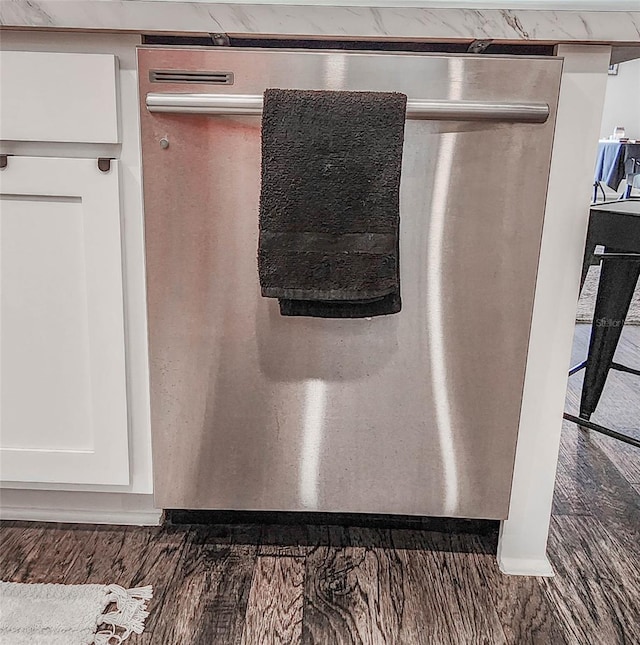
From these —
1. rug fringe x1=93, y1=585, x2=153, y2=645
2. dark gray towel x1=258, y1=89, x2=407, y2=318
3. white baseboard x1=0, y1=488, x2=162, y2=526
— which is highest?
dark gray towel x1=258, y1=89, x2=407, y2=318

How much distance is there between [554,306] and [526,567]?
487mm

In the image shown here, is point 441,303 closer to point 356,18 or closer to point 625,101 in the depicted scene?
point 356,18

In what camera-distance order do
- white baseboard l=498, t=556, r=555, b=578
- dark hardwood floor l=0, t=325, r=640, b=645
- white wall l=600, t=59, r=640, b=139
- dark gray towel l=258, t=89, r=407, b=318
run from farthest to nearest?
white wall l=600, t=59, r=640, b=139 → white baseboard l=498, t=556, r=555, b=578 → dark hardwood floor l=0, t=325, r=640, b=645 → dark gray towel l=258, t=89, r=407, b=318

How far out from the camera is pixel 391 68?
3.14ft

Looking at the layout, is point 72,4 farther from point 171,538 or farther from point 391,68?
point 171,538

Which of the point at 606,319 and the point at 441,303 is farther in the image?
the point at 606,319

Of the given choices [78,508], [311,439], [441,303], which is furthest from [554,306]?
[78,508]

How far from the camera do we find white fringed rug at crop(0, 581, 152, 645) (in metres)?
0.97

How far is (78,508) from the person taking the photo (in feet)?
4.15

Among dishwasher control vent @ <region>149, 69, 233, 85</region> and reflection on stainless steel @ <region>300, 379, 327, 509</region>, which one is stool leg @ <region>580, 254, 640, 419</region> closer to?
reflection on stainless steel @ <region>300, 379, 327, 509</region>

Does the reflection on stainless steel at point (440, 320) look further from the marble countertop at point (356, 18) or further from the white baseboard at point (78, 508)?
the white baseboard at point (78, 508)

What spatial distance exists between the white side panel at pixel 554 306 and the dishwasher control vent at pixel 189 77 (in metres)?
0.51

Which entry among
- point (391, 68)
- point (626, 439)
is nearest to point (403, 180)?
point (391, 68)

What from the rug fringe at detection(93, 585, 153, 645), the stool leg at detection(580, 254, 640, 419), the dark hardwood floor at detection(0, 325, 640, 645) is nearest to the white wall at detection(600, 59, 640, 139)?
the stool leg at detection(580, 254, 640, 419)
